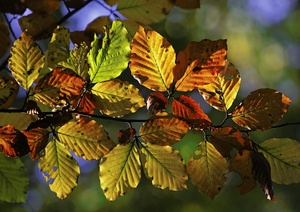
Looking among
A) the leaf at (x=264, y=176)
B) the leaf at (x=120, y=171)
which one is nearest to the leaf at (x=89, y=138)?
the leaf at (x=120, y=171)

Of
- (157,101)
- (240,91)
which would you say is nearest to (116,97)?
(157,101)

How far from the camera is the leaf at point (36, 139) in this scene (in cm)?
37

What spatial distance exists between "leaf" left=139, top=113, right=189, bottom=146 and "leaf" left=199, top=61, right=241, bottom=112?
33 mm

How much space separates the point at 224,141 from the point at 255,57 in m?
3.35

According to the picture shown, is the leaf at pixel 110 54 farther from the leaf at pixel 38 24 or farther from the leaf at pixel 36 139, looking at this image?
the leaf at pixel 38 24

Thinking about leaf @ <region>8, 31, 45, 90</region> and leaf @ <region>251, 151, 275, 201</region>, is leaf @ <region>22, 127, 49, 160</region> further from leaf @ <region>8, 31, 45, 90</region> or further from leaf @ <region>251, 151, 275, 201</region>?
leaf @ <region>251, 151, 275, 201</region>

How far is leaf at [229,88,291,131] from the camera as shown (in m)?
0.38

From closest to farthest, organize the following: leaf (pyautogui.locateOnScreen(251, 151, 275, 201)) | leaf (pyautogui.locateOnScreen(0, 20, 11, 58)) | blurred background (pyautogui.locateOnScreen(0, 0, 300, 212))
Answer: leaf (pyautogui.locateOnScreen(251, 151, 275, 201)) → leaf (pyautogui.locateOnScreen(0, 20, 11, 58)) → blurred background (pyautogui.locateOnScreen(0, 0, 300, 212))

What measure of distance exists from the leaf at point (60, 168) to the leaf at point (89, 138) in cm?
1

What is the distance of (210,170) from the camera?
0.38 m

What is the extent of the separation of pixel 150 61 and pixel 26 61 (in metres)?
0.09

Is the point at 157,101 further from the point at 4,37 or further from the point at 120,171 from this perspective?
the point at 4,37

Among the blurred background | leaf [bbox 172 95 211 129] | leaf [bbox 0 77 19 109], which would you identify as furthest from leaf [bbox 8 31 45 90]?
the blurred background

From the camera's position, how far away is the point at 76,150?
378 mm
